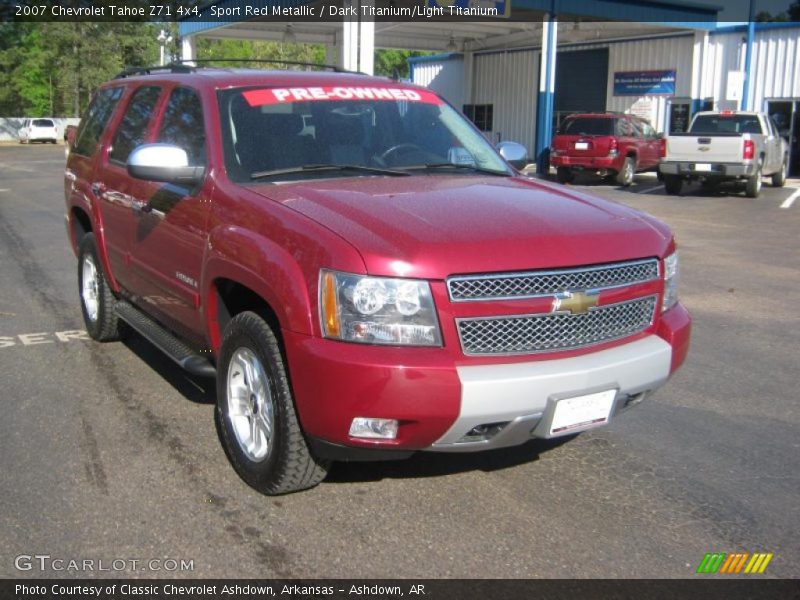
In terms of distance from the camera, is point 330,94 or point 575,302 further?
point 330,94

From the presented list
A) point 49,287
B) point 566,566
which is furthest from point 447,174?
point 49,287

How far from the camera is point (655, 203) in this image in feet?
61.8

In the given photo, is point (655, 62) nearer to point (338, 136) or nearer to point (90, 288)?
point (90, 288)

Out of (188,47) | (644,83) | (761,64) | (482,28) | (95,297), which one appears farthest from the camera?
(188,47)

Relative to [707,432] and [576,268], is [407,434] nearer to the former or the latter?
[576,268]

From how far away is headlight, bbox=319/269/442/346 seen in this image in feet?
10.5

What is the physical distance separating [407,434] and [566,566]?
0.79m

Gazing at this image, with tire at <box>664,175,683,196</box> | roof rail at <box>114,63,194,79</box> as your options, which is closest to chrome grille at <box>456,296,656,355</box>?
roof rail at <box>114,63,194,79</box>

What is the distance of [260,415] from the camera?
3828 millimetres

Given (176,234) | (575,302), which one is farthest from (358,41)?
(575,302)

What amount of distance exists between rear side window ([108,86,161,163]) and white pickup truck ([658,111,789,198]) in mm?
15392

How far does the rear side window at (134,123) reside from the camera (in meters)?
5.35

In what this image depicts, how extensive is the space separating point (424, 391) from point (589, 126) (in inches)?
820

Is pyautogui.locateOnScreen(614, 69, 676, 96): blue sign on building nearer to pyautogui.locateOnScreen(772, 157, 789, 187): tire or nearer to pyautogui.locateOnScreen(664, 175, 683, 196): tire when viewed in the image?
pyautogui.locateOnScreen(772, 157, 789, 187): tire
